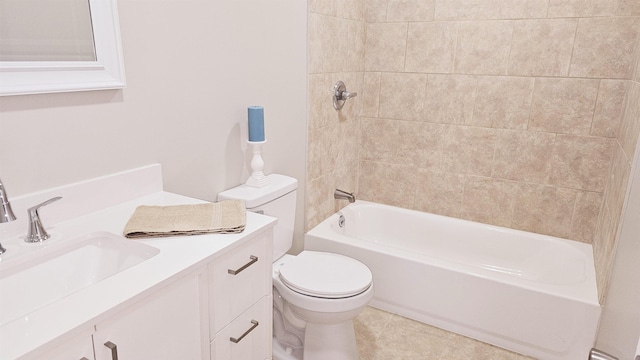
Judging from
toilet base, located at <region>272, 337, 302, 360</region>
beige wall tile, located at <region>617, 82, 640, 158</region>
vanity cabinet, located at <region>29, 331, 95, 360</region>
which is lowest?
toilet base, located at <region>272, 337, 302, 360</region>

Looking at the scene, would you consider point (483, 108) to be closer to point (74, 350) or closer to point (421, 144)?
point (421, 144)

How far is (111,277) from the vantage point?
3.25ft

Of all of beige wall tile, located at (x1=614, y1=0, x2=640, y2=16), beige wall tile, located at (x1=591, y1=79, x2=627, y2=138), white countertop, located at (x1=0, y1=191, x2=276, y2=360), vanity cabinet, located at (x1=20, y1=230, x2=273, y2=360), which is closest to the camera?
white countertop, located at (x1=0, y1=191, x2=276, y2=360)

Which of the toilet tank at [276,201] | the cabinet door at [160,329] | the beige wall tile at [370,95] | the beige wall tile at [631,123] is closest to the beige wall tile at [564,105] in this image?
the beige wall tile at [631,123]

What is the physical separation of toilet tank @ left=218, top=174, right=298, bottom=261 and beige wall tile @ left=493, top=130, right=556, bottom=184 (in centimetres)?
137

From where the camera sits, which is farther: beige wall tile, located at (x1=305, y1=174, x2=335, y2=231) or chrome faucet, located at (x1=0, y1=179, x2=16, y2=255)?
beige wall tile, located at (x1=305, y1=174, x2=335, y2=231)

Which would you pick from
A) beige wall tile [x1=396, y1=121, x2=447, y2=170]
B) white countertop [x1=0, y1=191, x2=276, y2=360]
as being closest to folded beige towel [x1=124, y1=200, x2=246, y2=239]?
white countertop [x1=0, y1=191, x2=276, y2=360]

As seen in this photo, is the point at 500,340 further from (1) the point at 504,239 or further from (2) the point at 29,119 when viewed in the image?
(2) the point at 29,119

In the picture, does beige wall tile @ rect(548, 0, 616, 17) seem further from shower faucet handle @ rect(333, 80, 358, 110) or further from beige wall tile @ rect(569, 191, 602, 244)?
shower faucet handle @ rect(333, 80, 358, 110)

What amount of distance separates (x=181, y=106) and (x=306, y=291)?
0.90 metres

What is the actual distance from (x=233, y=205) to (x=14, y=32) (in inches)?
29.7

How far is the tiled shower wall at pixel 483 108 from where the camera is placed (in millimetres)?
2250

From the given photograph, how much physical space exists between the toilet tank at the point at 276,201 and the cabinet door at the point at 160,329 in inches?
26.5

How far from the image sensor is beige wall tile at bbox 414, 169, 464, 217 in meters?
2.79
